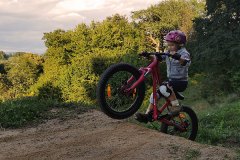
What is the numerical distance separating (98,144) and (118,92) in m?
1.07

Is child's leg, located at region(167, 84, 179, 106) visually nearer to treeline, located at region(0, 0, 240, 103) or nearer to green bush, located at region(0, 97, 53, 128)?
green bush, located at region(0, 97, 53, 128)

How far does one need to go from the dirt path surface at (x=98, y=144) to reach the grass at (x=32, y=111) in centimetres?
51

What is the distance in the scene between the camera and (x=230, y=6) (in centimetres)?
3409

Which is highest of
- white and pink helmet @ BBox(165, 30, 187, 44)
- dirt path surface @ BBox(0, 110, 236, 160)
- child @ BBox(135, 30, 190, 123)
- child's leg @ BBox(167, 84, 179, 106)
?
white and pink helmet @ BBox(165, 30, 187, 44)

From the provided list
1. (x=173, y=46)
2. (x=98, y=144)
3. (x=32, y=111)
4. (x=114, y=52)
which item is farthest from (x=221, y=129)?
(x=114, y=52)

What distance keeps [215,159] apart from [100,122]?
3.19m

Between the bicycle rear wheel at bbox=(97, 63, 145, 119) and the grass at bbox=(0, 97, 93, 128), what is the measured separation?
3105 mm

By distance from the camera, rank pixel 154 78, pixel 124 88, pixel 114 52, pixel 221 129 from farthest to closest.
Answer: pixel 114 52
pixel 221 129
pixel 154 78
pixel 124 88

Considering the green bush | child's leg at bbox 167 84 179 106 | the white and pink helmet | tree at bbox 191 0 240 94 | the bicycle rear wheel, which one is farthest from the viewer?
tree at bbox 191 0 240 94

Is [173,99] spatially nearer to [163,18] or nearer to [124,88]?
[124,88]

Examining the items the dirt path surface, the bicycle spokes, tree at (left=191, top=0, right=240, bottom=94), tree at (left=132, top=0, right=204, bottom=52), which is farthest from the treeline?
the bicycle spokes

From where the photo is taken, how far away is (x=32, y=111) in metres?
9.33

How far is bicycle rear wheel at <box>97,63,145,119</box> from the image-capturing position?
5957 millimetres

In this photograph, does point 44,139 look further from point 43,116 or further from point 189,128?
point 189,128
